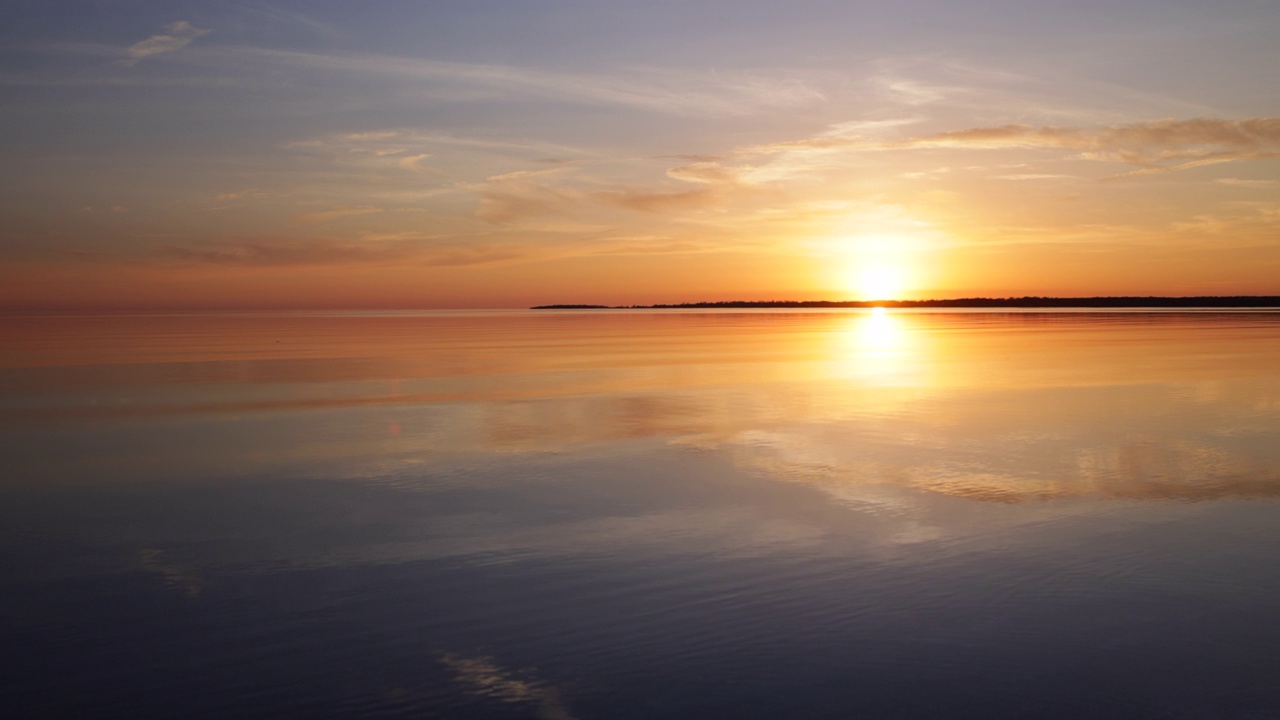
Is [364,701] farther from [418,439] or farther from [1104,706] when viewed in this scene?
[418,439]

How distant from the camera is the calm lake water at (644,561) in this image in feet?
17.0

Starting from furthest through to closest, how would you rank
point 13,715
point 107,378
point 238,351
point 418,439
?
point 238,351, point 107,378, point 418,439, point 13,715

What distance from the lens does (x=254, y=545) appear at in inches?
316

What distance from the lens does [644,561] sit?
24.7ft

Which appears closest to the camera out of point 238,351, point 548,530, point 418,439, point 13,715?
point 13,715

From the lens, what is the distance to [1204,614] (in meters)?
6.25

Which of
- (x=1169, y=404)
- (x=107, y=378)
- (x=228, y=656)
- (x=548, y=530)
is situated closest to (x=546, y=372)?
(x=107, y=378)

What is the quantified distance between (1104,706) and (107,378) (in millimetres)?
24617

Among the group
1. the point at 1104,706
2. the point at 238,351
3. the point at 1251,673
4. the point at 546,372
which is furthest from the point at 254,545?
the point at 238,351

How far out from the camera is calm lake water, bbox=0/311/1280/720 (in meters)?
5.18

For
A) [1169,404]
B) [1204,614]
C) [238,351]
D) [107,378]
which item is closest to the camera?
[1204,614]

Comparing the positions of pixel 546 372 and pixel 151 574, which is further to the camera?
pixel 546 372

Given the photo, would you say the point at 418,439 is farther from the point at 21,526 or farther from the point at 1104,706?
the point at 1104,706

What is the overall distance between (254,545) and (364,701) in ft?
11.8
